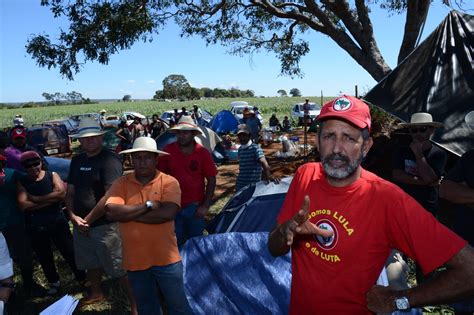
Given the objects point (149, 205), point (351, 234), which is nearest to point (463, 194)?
point (351, 234)

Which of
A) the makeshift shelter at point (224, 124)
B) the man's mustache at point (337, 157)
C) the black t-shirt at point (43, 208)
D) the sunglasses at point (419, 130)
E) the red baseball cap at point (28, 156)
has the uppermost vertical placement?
the man's mustache at point (337, 157)

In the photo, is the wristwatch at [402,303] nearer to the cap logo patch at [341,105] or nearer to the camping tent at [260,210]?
the cap logo patch at [341,105]

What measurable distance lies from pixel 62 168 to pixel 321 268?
6.04 m

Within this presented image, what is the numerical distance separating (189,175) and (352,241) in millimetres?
2980

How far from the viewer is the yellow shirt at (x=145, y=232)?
3.16 m

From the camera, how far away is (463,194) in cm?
268

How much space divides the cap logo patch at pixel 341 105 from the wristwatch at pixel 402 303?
0.91 m

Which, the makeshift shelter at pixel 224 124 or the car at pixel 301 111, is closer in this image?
the makeshift shelter at pixel 224 124

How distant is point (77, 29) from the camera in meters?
7.09

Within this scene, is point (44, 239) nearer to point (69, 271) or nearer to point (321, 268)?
point (69, 271)

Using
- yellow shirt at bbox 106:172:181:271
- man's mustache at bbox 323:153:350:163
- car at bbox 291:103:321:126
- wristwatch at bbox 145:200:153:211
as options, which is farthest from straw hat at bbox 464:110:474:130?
car at bbox 291:103:321:126

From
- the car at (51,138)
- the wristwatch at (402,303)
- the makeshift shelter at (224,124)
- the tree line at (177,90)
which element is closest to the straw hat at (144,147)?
the wristwatch at (402,303)

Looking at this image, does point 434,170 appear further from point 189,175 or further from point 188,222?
point 188,222

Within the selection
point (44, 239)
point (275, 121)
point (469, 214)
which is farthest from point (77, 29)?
Result: point (275, 121)
